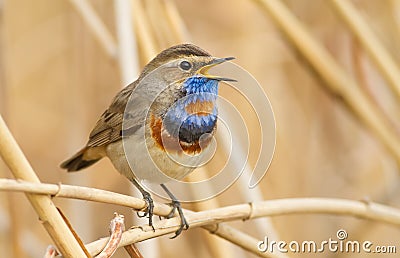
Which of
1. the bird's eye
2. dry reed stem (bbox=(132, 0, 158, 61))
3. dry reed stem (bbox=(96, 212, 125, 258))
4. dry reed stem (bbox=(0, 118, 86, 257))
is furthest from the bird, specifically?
dry reed stem (bbox=(0, 118, 86, 257))

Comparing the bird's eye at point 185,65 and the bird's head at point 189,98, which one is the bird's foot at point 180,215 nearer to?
the bird's head at point 189,98

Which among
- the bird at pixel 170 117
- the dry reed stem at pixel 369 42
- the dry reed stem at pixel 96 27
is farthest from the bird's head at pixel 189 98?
the dry reed stem at pixel 369 42

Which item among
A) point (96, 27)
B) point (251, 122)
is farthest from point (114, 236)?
point (251, 122)

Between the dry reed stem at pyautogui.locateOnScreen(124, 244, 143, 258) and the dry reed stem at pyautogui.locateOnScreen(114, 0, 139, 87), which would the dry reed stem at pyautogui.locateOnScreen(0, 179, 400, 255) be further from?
the dry reed stem at pyautogui.locateOnScreen(114, 0, 139, 87)

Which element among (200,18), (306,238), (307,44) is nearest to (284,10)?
(307,44)

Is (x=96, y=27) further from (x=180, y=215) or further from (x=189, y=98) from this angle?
(x=180, y=215)
